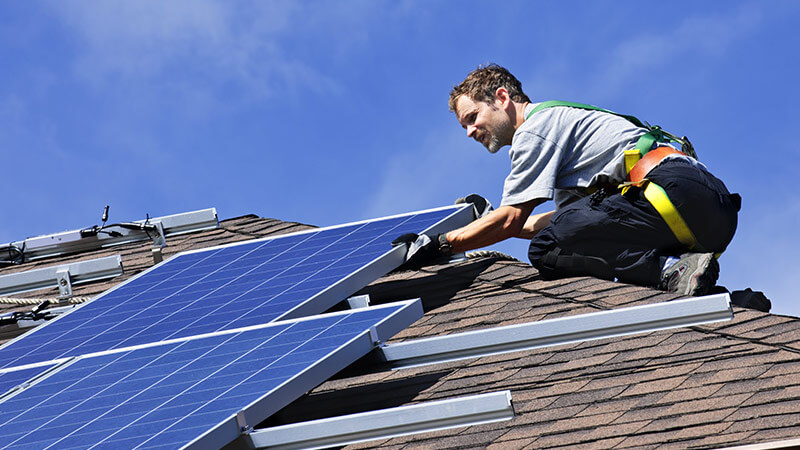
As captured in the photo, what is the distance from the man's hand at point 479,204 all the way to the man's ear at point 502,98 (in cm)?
80

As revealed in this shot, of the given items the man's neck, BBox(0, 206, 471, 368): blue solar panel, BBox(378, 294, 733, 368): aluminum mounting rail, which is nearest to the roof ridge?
BBox(0, 206, 471, 368): blue solar panel

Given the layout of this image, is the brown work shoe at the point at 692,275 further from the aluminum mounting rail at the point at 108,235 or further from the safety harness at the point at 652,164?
the aluminum mounting rail at the point at 108,235

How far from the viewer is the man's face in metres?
7.91

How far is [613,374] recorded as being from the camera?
19.5 feet

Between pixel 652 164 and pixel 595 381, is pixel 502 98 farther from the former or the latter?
pixel 595 381

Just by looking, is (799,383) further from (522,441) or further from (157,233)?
(157,233)

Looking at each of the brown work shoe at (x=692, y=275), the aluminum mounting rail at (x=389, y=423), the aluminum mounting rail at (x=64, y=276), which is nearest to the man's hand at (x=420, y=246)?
the brown work shoe at (x=692, y=275)

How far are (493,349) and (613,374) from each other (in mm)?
701

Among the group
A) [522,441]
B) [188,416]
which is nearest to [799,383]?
[522,441]

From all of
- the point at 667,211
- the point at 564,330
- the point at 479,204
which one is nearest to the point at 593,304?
the point at 667,211

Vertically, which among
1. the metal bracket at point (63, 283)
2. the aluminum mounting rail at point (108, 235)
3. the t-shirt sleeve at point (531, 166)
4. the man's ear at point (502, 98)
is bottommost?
the t-shirt sleeve at point (531, 166)

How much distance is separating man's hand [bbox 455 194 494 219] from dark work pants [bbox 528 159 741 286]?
0.88 metres

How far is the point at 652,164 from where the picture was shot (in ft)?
23.9

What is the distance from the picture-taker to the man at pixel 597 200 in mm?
7027
